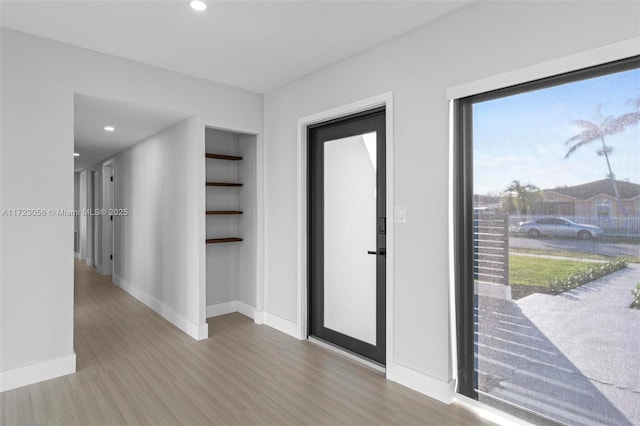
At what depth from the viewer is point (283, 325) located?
396 cm

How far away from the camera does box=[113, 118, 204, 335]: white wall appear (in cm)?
385

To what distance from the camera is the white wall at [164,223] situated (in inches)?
152

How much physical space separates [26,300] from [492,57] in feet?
12.6

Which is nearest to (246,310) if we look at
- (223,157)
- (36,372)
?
(223,157)

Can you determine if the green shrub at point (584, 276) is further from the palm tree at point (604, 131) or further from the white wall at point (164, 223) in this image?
the white wall at point (164, 223)

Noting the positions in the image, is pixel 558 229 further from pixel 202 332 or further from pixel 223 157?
pixel 223 157

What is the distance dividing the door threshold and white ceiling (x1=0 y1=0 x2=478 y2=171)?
8.96 feet

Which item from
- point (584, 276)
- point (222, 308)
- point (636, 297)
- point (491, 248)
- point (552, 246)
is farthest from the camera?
point (222, 308)

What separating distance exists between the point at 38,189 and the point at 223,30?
6.34 feet

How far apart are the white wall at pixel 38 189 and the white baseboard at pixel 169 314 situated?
3.58 ft

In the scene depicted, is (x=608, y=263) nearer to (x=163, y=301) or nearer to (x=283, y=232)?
(x=283, y=232)

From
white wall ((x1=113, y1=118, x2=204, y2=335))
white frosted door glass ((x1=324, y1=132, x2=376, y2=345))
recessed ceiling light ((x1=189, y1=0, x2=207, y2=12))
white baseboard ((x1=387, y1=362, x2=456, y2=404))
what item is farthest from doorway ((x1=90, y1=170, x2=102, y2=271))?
white baseboard ((x1=387, y1=362, x2=456, y2=404))

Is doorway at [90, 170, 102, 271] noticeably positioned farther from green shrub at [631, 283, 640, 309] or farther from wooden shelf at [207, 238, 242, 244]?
green shrub at [631, 283, 640, 309]

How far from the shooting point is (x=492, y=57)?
229 centimetres
